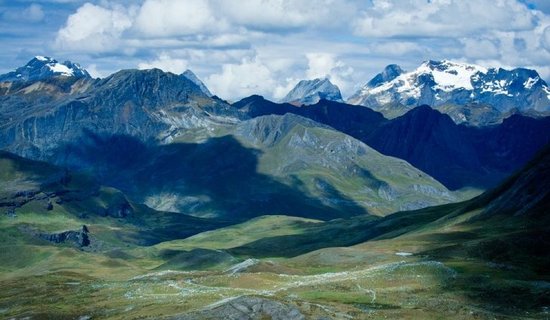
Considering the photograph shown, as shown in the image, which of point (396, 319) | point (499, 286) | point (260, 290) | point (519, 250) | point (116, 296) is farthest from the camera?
point (519, 250)

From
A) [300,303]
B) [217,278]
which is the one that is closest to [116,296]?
[217,278]

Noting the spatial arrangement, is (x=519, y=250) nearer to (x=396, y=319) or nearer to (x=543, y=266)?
(x=543, y=266)

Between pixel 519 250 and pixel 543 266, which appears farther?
pixel 519 250

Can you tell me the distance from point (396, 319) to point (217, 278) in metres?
60.9

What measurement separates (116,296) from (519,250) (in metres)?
92.0

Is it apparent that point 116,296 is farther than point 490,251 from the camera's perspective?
No

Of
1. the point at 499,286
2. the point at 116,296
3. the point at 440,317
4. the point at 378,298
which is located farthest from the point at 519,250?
the point at 116,296

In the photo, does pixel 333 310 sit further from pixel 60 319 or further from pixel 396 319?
pixel 60 319

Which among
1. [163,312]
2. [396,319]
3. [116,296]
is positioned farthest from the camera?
[116,296]

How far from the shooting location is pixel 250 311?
372 ft

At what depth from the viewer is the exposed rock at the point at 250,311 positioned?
112m

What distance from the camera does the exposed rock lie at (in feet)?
367

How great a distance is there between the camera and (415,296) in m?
136

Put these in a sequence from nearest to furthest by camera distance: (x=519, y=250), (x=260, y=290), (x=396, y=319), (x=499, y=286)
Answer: (x=396, y=319)
(x=499, y=286)
(x=260, y=290)
(x=519, y=250)
